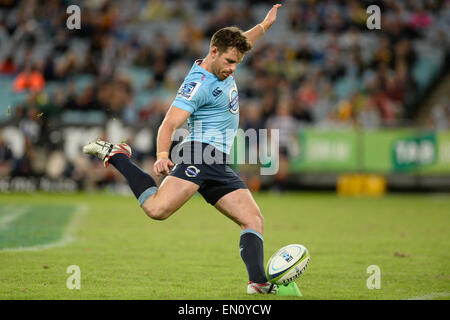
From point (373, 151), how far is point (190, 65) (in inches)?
277

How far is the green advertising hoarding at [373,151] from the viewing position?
→ 18.7 meters

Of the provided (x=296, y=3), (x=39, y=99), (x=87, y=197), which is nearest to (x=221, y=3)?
(x=296, y=3)

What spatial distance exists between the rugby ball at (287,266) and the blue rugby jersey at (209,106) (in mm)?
1063

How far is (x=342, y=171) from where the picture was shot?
19.4 meters

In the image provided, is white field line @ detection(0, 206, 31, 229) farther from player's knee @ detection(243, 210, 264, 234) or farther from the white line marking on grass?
the white line marking on grass

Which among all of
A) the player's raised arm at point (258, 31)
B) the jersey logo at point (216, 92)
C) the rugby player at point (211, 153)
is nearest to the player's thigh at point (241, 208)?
the rugby player at point (211, 153)

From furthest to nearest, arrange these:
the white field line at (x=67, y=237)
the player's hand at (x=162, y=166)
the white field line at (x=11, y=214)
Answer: the white field line at (x=11, y=214) < the white field line at (x=67, y=237) < the player's hand at (x=162, y=166)

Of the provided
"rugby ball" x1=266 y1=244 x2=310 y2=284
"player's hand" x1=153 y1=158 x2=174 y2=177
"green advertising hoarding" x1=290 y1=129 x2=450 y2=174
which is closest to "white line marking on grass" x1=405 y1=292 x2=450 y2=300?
"rugby ball" x1=266 y1=244 x2=310 y2=284

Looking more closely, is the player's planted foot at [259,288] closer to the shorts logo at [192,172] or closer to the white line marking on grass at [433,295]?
the shorts logo at [192,172]

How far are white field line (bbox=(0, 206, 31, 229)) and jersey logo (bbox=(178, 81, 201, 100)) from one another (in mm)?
6010

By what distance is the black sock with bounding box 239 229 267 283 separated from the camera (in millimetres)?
6273

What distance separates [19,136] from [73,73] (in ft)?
12.3

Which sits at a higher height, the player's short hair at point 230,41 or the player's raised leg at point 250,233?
the player's short hair at point 230,41
